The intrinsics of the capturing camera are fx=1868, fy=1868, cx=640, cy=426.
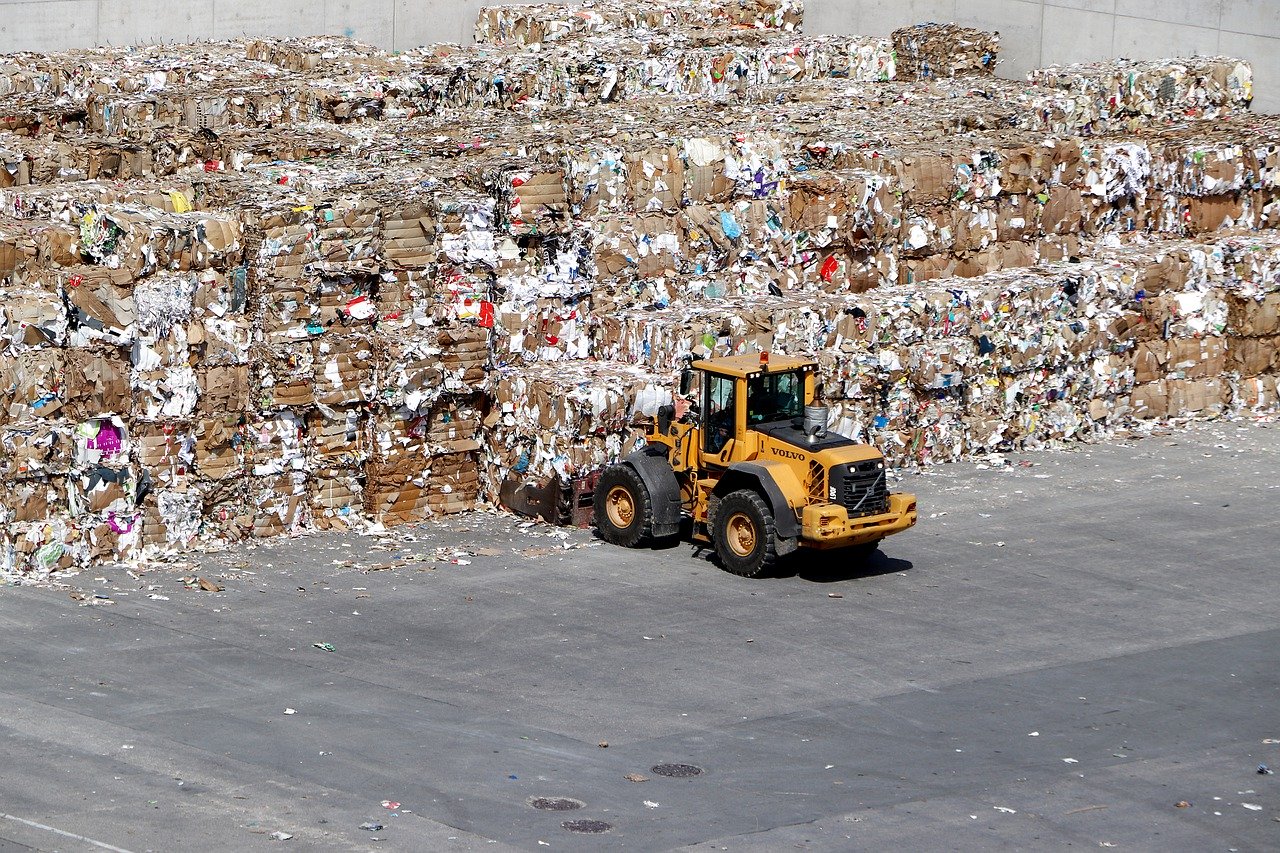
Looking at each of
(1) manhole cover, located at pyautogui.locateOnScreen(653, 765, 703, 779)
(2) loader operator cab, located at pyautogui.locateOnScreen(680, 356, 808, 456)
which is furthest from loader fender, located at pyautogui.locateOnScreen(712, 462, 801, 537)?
(1) manhole cover, located at pyautogui.locateOnScreen(653, 765, 703, 779)

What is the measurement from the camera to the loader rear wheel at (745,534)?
573 inches

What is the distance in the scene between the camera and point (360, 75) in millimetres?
22859

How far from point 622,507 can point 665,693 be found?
12.2 ft

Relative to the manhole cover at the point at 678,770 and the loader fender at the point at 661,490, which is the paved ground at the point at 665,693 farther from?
the loader fender at the point at 661,490

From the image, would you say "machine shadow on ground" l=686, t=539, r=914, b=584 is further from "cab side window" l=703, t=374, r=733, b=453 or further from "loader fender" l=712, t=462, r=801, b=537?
"cab side window" l=703, t=374, r=733, b=453

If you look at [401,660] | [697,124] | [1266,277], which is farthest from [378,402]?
[1266,277]

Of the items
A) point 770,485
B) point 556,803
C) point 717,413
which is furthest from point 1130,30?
point 556,803

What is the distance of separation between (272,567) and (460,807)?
5.20 metres

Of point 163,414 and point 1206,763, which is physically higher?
point 163,414

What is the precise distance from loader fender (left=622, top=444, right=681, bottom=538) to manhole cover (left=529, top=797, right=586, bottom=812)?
520cm

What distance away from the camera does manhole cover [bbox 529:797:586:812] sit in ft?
33.3

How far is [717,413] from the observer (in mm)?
15219

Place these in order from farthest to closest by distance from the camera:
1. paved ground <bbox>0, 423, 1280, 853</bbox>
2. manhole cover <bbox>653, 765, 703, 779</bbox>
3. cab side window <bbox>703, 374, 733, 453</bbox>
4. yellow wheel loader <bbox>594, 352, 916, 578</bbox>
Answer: cab side window <bbox>703, 374, 733, 453</bbox>
yellow wheel loader <bbox>594, 352, 916, 578</bbox>
manhole cover <bbox>653, 765, 703, 779</bbox>
paved ground <bbox>0, 423, 1280, 853</bbox>

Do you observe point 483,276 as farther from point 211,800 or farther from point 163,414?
point 211,800
